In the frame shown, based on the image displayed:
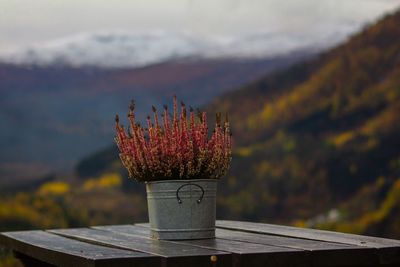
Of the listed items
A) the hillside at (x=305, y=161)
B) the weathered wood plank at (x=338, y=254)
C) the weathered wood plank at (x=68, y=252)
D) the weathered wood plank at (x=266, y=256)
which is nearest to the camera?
the weathered wood plank at (x=68, y=252)

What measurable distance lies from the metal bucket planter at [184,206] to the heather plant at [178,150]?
4cm

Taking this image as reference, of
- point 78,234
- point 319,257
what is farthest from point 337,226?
point 319,257

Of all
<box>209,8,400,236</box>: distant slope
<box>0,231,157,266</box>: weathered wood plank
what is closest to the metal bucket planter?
<box>0,231,157,266</box>: weathered wood plank

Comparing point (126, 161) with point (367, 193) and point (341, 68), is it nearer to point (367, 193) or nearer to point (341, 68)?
point (367, 193)

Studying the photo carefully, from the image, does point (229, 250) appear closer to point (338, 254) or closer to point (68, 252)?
point (338, 254)

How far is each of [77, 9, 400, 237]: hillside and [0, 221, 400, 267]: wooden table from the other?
34.0ft

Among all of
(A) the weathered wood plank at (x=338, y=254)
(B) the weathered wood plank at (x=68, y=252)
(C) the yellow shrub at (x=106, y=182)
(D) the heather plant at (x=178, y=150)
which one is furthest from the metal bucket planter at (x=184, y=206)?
(C) the yellow shrub at (x=106, y=182)

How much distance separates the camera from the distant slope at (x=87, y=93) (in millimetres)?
16828

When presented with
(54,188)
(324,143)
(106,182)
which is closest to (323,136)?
(324,143)

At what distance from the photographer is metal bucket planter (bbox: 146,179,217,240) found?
175 inches

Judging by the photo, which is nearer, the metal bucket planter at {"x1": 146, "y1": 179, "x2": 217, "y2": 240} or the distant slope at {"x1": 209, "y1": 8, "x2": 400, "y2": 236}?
the metal bucket planter at {"x1": 146, "y1": 179, "x2": 217, "y2": 240}

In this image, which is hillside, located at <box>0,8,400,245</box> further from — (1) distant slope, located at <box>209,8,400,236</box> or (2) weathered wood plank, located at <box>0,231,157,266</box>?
(2) weathered wood plank, located at <box>0,231,157,266</box>

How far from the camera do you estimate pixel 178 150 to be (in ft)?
14.6

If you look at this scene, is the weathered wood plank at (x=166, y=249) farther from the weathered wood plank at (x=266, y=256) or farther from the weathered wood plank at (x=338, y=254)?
the weathered wood plank at (x=338, y=254)
